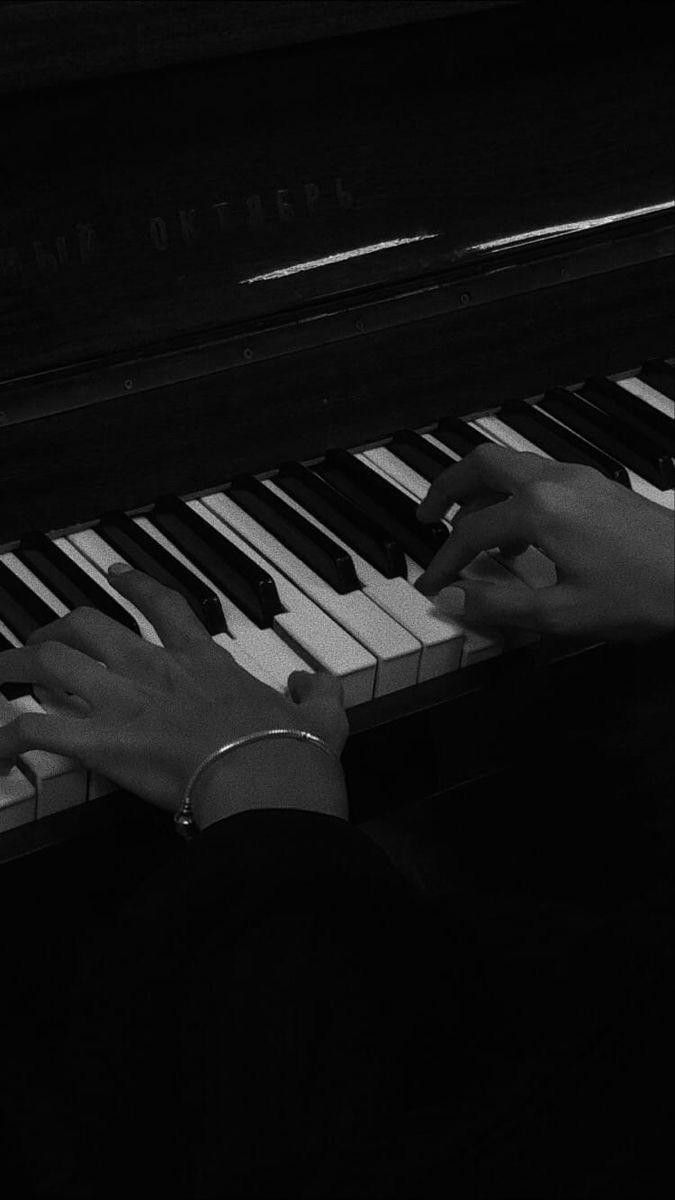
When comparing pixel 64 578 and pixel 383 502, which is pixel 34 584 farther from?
pixel 383 502

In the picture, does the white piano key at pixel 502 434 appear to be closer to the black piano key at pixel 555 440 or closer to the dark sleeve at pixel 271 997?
the black piano key at pixel 555 440

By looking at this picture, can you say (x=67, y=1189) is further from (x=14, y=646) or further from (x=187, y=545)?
→ (x=187, y=545)

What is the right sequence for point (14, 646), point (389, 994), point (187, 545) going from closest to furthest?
point (389, 994) < point (14, 646) < point (187, 545)

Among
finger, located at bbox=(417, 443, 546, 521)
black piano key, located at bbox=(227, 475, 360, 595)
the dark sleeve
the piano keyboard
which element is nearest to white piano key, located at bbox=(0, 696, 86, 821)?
the piano keyboard

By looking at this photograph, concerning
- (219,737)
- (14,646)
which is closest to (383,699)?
(219,737)

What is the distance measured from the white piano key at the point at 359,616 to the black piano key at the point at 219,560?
0.13 feet

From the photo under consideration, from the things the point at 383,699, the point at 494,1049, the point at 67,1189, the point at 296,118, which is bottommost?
the point at 67,1189

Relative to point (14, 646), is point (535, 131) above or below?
above

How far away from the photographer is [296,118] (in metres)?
1.48

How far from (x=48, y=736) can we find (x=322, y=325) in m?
0.60

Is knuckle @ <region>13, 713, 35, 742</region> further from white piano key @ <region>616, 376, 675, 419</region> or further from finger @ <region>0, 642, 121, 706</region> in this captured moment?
white piano key @ <region>616, 376, 675, 419</region>

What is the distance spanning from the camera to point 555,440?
1619 mm

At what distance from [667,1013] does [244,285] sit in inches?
37.4

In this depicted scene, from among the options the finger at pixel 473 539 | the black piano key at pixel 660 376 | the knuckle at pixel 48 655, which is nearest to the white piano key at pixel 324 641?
the finger at pixel 473 539
